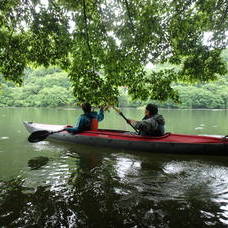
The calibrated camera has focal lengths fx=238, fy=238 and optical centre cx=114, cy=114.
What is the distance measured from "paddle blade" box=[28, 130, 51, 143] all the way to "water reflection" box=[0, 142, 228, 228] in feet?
6.48

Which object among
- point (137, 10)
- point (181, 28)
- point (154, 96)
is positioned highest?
point (137, 10)

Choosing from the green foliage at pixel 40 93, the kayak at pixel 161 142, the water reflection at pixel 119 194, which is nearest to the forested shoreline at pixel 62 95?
the green foliage at pixel 40 93

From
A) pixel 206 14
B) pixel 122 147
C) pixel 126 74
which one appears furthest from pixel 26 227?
pixel 206 14

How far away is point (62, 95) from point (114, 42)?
4013 centimetres

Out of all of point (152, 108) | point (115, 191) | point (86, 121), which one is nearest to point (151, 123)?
point (152, 108)

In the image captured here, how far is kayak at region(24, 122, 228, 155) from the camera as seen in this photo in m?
6.70

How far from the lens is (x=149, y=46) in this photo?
6449 mm

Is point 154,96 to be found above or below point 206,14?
below

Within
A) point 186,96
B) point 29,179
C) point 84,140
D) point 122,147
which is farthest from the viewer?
point 186,96

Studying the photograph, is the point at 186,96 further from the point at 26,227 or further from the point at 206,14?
the point at 26,227

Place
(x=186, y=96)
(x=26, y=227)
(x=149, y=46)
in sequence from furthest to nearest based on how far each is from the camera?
(x=186, y=96) → (x=149, y=46) → (x=26, y=227)

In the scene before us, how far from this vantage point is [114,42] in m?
5.98

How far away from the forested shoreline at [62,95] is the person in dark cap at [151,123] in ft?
109

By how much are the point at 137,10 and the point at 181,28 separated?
1.30 m
